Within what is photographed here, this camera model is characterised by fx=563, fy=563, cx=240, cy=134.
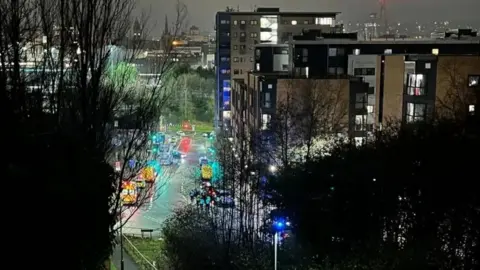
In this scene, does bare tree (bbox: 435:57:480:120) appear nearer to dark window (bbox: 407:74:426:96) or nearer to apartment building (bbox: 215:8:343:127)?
dark window (bbox: 407:74:426:96)

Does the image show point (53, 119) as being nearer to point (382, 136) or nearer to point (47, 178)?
point (47, 178)

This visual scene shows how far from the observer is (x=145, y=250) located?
31.5ft

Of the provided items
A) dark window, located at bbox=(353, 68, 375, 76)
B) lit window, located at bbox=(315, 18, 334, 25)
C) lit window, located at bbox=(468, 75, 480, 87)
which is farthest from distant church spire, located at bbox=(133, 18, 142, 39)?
lit window, located at bbox=(315, 18, 334, 25)

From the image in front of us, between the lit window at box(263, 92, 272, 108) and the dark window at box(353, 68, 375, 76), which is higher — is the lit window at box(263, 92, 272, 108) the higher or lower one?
the lower one

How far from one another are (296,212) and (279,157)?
370 cm

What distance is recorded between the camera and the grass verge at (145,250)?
29.0 feet

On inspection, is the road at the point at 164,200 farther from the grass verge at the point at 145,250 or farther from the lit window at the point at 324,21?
the lit window at the point at 324,21

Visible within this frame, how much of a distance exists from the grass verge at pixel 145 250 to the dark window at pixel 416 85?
20.4 ft

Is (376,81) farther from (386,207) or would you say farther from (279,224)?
(386,207)

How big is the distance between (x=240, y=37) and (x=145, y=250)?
1713cm

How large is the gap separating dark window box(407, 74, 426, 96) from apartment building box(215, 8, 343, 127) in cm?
1251

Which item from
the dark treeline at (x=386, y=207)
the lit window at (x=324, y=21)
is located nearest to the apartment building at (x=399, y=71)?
the dark treeline at (x=386, y=207)

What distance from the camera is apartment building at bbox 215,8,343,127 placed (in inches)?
971

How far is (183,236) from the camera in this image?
321 inches
